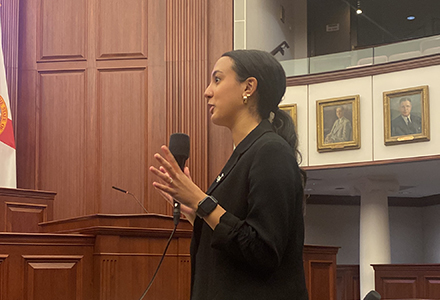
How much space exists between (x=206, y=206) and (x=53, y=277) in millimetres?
3470

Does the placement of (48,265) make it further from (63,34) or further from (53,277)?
(63,34)

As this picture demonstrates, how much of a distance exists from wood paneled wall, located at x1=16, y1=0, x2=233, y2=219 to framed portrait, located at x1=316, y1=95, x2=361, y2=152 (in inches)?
89.0

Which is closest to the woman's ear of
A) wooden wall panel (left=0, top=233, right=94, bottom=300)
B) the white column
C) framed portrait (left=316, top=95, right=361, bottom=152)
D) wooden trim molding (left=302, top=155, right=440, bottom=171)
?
wooden wall panel (left=0, top=233, right=94, bottom=300)

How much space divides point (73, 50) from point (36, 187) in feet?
6.54

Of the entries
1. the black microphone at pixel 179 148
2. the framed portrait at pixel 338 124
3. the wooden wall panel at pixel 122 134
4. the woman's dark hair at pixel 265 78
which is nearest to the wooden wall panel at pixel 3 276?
the black microphone at pixel 179 148

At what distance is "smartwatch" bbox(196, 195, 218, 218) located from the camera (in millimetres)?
1398

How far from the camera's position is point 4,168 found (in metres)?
7.03

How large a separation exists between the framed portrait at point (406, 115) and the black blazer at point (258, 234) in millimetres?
8135

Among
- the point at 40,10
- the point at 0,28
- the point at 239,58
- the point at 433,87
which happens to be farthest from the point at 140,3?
the point at 239,58

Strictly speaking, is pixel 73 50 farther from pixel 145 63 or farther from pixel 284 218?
pixel 284 218

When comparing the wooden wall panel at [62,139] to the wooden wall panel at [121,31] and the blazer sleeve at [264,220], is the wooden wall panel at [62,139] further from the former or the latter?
the blazer sleeve at [264,220]

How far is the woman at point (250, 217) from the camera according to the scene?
53.0 inches

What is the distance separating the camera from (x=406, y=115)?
9.16m

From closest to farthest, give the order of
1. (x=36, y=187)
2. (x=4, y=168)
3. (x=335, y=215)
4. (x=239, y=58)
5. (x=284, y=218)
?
(x=284, y=218)
(x=239, y=58)
(x=4, y=168)
(x=36, y=187)
(x=335, y=215)
